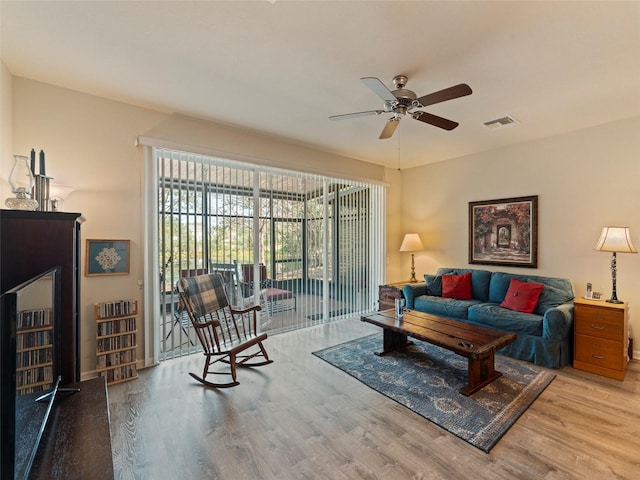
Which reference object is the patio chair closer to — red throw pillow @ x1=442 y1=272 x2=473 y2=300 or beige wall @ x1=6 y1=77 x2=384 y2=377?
beige wall @ x1=6 y1=77 x2=384 y2=377

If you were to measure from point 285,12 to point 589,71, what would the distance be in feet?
8.21

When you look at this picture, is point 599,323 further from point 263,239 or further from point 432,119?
point 263,239

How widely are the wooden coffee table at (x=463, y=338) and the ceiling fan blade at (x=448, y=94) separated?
2.05 m

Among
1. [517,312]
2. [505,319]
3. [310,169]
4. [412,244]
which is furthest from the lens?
[412,244]

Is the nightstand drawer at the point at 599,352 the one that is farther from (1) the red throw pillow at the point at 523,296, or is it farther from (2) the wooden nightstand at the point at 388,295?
(2) the wooden nightstand at the point at 388,295

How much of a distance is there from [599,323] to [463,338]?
1.49 m

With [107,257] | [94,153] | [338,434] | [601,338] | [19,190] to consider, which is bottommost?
[338,434]

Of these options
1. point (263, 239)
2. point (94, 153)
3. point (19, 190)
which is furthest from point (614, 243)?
point (94, 153)

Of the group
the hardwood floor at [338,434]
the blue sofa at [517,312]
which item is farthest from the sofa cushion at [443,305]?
the hardwood floor at [338,434]

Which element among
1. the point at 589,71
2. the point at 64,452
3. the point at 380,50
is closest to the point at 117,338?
the point at 64,452

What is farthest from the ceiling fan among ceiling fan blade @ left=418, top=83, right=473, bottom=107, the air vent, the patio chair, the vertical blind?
the patio chair

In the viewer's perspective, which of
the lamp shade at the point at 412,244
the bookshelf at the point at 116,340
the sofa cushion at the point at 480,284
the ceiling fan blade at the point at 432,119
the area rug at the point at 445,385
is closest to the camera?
the area rug at the point at 445,385

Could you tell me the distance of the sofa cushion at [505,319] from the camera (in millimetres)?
3217

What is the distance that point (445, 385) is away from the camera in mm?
2732
